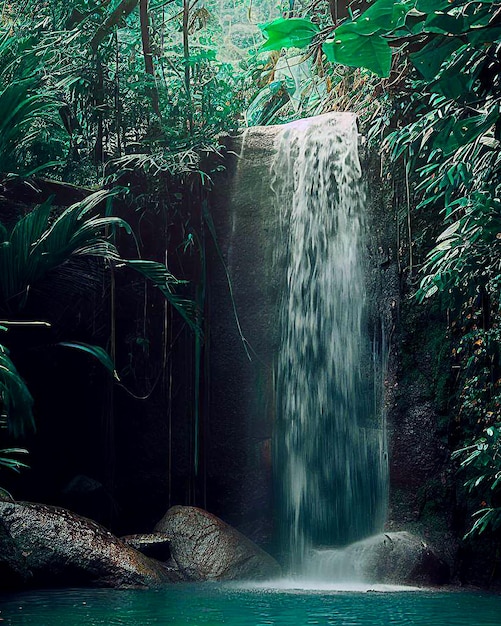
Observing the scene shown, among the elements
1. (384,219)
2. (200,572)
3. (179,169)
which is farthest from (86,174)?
(200,572)

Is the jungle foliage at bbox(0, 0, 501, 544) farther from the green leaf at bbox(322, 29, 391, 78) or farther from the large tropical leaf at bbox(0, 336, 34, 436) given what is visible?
the green leaf at bbox(322, 29, 391, 78)

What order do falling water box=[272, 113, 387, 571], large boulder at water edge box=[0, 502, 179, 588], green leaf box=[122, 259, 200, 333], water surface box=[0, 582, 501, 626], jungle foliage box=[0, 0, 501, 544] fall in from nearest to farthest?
water surface box=[0, 582, 501, 626] → jungle foliage box=[0, 0, 501, 544] → large boulder at water edge box=[0, 502, 179, 588] → green leaf box=[122, 259, 200, 333] → falling water box=[272, 113, 387, 571]

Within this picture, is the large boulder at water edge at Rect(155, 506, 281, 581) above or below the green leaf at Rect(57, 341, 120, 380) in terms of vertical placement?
below

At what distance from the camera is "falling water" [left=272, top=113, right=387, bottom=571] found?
6930 millimetres

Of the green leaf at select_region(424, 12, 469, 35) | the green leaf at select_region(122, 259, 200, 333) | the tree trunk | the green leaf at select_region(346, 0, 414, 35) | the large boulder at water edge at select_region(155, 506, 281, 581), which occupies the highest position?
the tree trunk

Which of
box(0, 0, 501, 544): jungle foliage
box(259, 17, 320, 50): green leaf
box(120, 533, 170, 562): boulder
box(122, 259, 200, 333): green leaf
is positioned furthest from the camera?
box(122, 259, 200, 333): green leaf

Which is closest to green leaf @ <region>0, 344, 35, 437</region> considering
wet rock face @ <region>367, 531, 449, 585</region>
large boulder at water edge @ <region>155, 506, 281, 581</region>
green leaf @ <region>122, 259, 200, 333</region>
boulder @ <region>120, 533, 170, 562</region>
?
boulder @ <region>120, 533, 170, 562</region>

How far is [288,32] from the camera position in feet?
4.21

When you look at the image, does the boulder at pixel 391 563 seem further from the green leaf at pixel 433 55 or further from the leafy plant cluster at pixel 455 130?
the green leaf at pixel 433 55

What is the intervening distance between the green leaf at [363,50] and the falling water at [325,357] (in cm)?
578

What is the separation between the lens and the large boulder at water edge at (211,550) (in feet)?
20.5

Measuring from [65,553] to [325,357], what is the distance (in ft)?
9.85

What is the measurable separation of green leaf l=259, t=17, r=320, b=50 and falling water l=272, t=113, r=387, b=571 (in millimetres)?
5824

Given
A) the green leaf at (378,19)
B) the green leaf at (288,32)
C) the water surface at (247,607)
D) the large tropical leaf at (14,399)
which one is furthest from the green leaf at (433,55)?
the large tropical leaf at (14,399)
